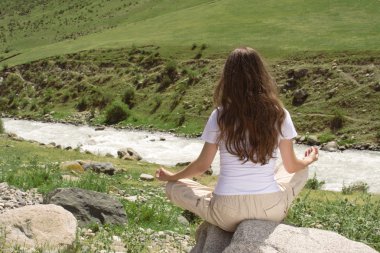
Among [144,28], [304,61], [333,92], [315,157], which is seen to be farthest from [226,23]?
[315,157]

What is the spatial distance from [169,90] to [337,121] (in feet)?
59.4

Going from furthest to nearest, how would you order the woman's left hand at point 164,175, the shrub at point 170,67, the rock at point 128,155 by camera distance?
the shrub at point 170,67
the rock at point 128,155
the woman's left hand at point 164,175

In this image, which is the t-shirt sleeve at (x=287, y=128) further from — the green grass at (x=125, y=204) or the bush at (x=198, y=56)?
the bush at (x=198, y=56)

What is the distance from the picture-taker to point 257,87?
637 cm

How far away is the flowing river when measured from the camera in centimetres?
2625

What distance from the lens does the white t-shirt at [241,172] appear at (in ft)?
21.3

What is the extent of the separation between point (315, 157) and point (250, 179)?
53.5 inches

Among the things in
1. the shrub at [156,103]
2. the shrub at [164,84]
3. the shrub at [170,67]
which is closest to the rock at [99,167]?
the shrub at [156,103]

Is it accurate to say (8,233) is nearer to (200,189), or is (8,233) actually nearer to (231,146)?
(200,189)

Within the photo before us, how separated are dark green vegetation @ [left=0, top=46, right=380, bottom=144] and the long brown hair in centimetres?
2846

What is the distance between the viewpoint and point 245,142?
6445 mm

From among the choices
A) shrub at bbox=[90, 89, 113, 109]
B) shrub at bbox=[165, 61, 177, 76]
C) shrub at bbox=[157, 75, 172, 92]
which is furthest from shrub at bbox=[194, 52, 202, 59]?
shrub at bbox=[90, 89, 113, 109]

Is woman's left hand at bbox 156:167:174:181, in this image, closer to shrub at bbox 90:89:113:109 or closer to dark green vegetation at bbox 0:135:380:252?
dark green vegetation at bbox 0:135:380:252

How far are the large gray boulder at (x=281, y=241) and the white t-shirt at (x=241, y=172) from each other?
16.1 inches
